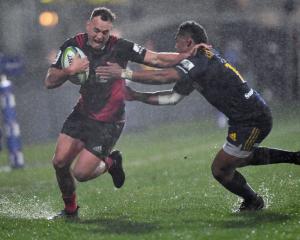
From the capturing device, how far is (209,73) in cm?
789

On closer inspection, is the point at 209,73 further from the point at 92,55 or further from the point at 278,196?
the point at 278,196

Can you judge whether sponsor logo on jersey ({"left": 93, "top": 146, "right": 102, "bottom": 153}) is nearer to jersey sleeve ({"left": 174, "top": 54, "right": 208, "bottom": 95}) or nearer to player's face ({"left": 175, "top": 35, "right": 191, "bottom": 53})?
jersey sleeve ({"left": 174, "top": 54, "right": 208, "bottom": 95})

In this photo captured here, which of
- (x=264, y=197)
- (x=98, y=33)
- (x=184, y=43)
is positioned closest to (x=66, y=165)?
(x=98, y=33)

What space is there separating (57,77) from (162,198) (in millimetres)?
2088

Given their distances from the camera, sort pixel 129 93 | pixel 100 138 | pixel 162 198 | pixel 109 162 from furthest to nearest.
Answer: pixel 162 198
pixel 109 162
pixel 129 93
pixel 100 138

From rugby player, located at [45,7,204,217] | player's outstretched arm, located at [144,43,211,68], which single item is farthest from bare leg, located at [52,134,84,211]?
player's outstretched arm, located at [144,43,211,68]

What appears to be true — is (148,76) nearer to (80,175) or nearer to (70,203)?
(80,175)

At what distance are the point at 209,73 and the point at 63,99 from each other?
19.9 ft

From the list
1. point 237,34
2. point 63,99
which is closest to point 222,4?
point 237,34

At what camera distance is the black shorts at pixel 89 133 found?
8.55 m

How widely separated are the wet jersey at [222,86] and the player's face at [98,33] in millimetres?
852

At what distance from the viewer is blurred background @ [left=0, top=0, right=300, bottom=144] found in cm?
1509

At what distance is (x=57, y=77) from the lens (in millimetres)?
8359

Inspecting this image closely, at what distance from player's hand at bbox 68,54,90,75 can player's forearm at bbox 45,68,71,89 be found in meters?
0.04
